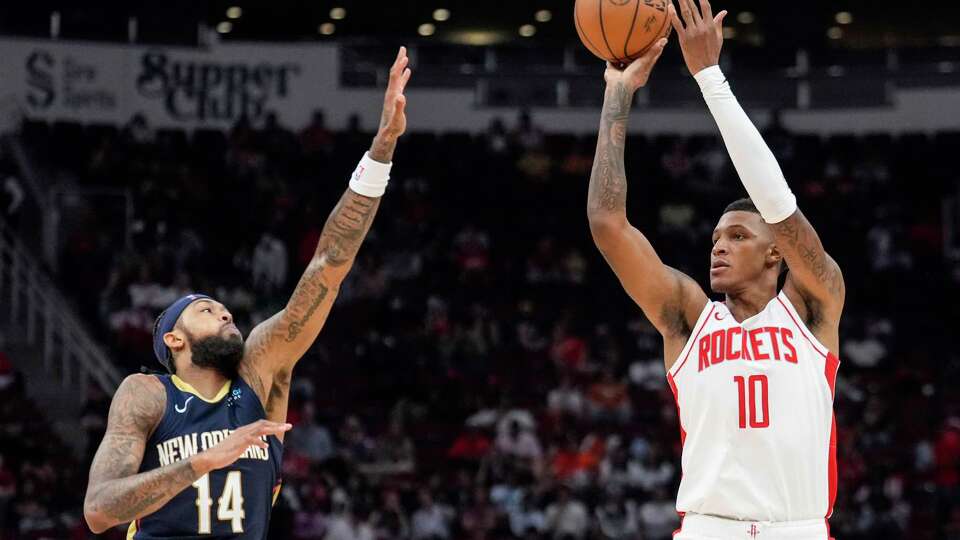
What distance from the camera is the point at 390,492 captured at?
15617 mm

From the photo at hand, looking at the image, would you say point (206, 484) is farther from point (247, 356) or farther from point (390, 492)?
point (390, 492)

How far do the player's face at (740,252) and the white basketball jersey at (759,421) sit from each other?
0.16 meters

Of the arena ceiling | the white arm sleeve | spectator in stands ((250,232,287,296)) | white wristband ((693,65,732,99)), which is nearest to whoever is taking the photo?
the white arm sleeve

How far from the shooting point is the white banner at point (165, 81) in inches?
823

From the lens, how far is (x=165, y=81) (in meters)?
21.8

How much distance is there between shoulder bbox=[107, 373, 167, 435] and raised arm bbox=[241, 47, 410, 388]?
0.36m

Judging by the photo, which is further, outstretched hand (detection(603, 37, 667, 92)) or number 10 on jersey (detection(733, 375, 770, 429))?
outstretched hand (detection(603, 37, 667, 92))

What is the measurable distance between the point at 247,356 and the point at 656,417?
41.0 ft

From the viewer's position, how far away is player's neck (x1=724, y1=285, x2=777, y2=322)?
538 cm

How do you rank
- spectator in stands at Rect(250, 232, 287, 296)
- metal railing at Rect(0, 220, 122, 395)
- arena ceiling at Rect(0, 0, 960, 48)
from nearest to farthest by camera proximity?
metal railing at Rect(0, 220, 122, 395) < spectator in stands at Rect(250, 232, 287, 296) < arena ceiling at Rect(0, 0, 960, 48)

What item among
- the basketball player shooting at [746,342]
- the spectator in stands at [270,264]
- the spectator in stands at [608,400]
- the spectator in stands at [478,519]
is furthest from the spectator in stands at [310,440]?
the basketball player shooting at [746,342]

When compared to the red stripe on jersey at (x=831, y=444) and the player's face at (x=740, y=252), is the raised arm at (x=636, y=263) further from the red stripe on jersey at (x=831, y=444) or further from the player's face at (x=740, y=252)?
the red stripe on jersey at (x=831, y=444)

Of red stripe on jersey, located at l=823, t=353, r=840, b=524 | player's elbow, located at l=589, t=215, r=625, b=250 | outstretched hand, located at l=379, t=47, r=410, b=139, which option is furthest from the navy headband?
red stripe on jersey, located at l=823, t=353, r=840, b=524

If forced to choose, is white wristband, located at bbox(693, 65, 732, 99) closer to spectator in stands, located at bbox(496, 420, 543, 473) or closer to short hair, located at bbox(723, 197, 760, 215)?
short hair, located at bbox(723, 197, 760, 215)
